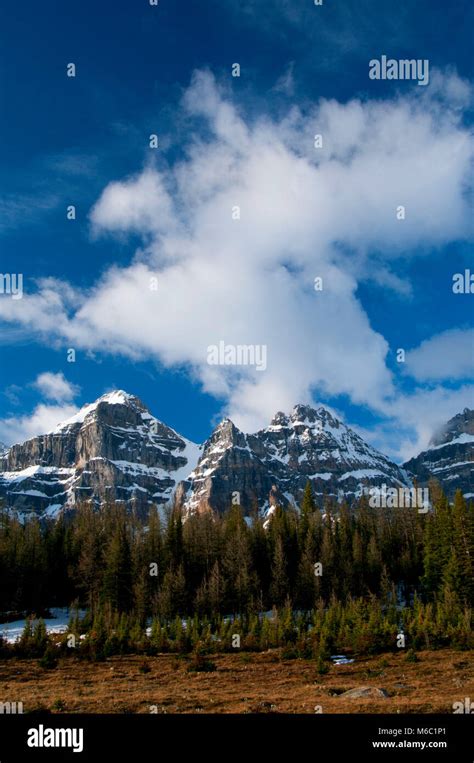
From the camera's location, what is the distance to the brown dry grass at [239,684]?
1041 inches

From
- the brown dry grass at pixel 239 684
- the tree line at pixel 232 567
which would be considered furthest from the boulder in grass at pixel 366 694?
the tree line at pixel 232 567

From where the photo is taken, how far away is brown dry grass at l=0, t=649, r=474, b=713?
1041 inches

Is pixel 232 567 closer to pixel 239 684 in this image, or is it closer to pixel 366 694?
pixel 239 684

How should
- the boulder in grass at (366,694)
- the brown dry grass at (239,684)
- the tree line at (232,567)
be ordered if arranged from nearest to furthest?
the brown dry grass at (239,684) → the boulder in grass at (366,694) → the tree line at (232,567)

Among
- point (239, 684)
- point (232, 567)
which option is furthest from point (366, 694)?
point (232, 567)

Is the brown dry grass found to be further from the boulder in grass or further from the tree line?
the tree line

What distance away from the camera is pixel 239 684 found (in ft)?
119

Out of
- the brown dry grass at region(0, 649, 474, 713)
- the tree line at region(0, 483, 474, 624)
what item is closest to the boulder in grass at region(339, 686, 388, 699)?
the brown dry grass at region(0, 649, 474, 713)

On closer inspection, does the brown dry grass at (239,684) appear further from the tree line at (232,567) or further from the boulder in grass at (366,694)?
the tree line at (232,567)

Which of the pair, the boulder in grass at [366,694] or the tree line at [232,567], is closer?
the boulder in grass at [366,694]

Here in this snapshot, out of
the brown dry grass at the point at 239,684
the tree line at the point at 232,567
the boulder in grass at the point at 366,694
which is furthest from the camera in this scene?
the tree line at the point at 232,567

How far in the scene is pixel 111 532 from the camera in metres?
89.3
